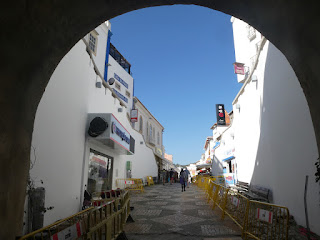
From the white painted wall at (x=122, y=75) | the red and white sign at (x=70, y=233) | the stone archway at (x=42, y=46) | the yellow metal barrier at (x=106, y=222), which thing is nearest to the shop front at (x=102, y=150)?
the yellow metal barrier at (x=106, y=222)

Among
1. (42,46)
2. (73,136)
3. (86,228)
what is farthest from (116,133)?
(42,46)

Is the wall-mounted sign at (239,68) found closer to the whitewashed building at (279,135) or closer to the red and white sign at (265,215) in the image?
the whitewashed building at (279,135)

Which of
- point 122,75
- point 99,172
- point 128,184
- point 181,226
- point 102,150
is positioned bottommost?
point 181,226

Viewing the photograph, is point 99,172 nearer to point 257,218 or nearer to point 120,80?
point 257,218

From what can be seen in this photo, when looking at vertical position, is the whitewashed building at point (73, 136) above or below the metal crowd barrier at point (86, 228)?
above

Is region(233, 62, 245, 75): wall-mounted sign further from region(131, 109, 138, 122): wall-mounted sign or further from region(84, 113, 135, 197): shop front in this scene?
region(84, 113, 135, 197): shop front

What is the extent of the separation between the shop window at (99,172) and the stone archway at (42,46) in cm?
633

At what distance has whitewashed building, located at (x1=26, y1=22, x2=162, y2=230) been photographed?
5738 mm

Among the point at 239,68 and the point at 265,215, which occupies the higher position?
the point at 239,68

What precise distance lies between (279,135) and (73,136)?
648cm

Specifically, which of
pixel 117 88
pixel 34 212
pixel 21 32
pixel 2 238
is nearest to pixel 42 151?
pixel 34 212

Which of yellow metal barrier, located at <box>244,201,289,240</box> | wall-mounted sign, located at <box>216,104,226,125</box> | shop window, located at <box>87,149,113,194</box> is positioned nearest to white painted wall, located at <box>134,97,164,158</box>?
wall-mounted sign, located at <box>216,104,226,125</box>

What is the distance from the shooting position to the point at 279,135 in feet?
23.1

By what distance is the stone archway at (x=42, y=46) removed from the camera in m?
2.72
